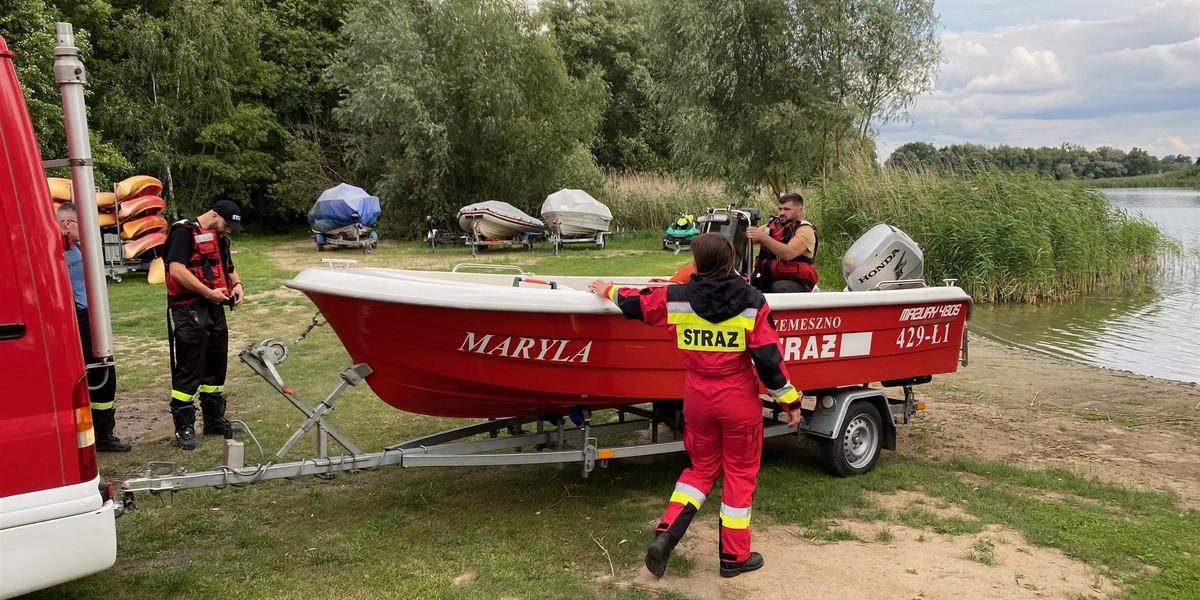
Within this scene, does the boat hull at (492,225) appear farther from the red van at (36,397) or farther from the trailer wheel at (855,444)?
the red van at (36,397)

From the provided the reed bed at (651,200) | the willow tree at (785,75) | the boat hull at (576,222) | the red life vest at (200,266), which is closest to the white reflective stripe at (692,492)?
the red life vest at (200,266)

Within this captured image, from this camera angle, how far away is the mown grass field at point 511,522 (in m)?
3.58

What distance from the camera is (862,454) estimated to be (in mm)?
5285

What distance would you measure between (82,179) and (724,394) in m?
2.73

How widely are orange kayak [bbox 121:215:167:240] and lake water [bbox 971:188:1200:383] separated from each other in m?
14.0

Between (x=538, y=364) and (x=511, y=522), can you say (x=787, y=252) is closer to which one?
(x=538, y=364)

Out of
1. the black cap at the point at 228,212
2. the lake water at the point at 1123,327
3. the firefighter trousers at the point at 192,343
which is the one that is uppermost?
the black cap at the point at 228,212

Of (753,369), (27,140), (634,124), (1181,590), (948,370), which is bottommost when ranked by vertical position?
(1181,590)

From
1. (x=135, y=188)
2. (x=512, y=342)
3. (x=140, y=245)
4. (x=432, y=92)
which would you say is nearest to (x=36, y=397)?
(x=512, y=342)

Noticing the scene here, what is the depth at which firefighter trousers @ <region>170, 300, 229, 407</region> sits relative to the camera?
17.8ft

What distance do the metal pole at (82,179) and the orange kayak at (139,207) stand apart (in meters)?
12.8

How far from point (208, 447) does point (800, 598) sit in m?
4.19

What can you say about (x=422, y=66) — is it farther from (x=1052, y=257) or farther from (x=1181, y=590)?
(x=1181, y=590)

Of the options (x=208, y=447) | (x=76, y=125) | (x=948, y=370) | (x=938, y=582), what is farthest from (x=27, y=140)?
(x=948, y=370)
